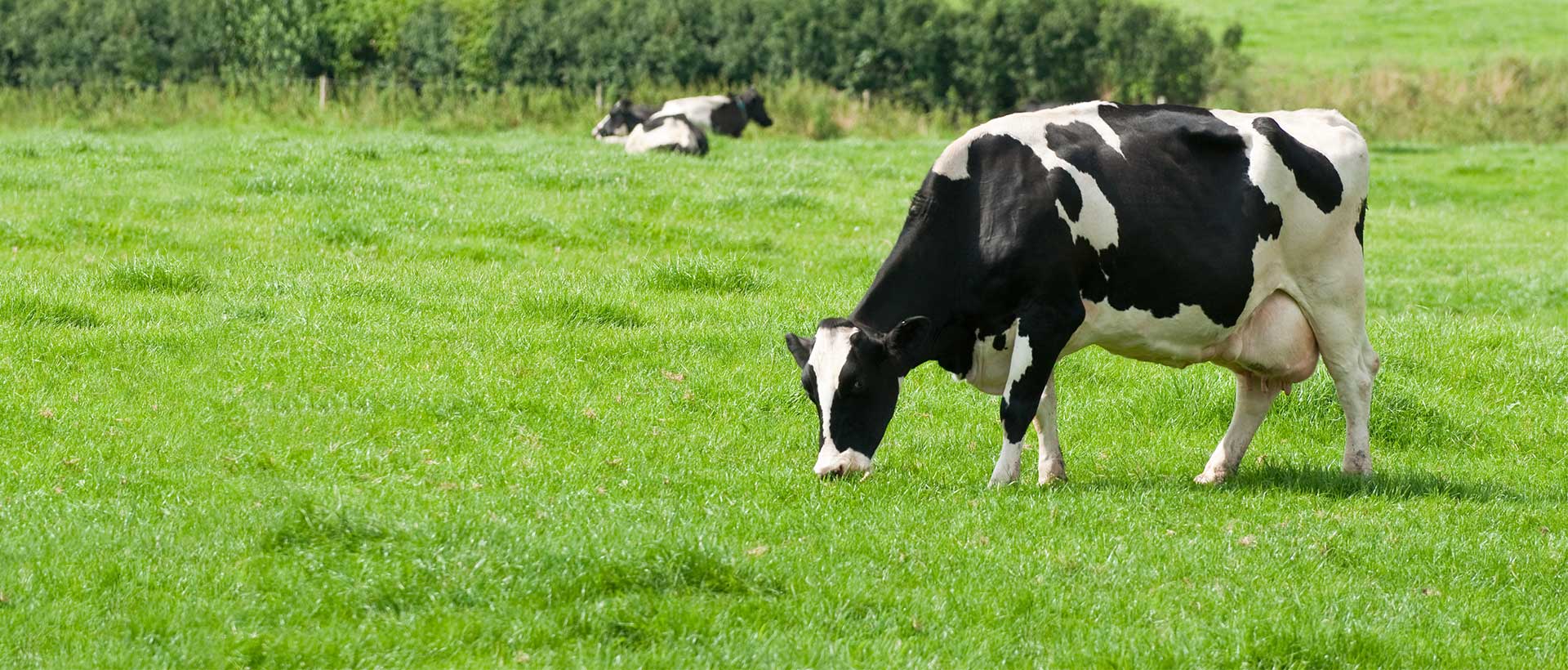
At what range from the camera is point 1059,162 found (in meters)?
9.27

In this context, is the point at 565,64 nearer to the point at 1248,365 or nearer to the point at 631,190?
the point at 631,190

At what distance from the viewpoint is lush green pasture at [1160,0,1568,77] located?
59562mm

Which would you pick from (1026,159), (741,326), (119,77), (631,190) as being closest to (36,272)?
(741,326)

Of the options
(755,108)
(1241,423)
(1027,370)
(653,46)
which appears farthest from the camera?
(653,46)

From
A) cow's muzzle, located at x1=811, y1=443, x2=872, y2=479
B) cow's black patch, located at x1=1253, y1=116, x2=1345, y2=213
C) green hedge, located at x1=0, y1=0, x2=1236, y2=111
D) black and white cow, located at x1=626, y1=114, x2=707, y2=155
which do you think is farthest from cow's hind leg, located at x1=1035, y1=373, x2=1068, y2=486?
green hedge, located at x1=0, y1=0, x2=1236, y2=111

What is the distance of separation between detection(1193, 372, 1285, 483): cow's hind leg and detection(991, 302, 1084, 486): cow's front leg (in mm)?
1350

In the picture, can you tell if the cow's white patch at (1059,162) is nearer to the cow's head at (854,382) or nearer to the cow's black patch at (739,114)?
the cow's head at (854,382)

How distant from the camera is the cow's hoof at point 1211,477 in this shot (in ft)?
32.1

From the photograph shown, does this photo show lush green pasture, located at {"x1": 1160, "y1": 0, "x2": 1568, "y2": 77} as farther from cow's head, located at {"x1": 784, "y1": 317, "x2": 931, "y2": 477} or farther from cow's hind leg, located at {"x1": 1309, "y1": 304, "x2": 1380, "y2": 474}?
cow's head, located at {"x1": 784, "y1": 317, "x2": 931, "y2": 477}

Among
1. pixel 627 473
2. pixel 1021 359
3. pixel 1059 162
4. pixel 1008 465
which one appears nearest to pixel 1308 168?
pixel 1059 162

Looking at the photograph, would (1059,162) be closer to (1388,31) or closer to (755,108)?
(755,108)

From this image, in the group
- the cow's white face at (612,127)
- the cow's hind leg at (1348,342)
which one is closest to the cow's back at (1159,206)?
the cow's hind leg at (1348,342)

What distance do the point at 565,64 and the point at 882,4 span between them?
9.64 m

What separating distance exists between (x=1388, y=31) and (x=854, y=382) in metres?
63.8
